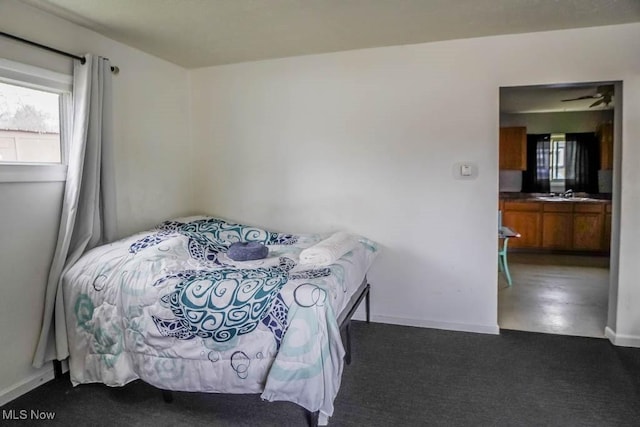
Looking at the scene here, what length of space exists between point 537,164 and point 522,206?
3.33ft

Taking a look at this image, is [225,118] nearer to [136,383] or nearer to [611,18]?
[136,383]

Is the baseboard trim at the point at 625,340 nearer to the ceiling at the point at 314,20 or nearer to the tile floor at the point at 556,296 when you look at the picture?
the tile floor at the point at 556,296

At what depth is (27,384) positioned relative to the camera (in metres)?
2.35

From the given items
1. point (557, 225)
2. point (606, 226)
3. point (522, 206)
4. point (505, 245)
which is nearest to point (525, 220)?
point (522, 206)

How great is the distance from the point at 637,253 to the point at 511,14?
1.93 m

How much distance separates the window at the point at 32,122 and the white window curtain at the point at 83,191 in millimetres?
98

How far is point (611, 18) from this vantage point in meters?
2.62

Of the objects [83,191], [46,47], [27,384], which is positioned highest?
[46,47]

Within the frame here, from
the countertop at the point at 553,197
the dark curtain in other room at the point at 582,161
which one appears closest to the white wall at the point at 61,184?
the countertop at the point at 553,197

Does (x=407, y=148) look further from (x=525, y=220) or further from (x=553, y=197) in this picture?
(x=553, y=197)

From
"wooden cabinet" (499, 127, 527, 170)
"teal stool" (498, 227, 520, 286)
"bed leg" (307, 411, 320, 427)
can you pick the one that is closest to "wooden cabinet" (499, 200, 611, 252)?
"wooden cabinet" (499, 127, 527, 170)

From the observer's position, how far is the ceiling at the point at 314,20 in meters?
2.34

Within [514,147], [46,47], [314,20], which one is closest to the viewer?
[46,47]

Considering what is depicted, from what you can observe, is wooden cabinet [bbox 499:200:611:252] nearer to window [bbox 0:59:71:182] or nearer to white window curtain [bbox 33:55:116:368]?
white window curtain [bbox 33:55:116:368]
